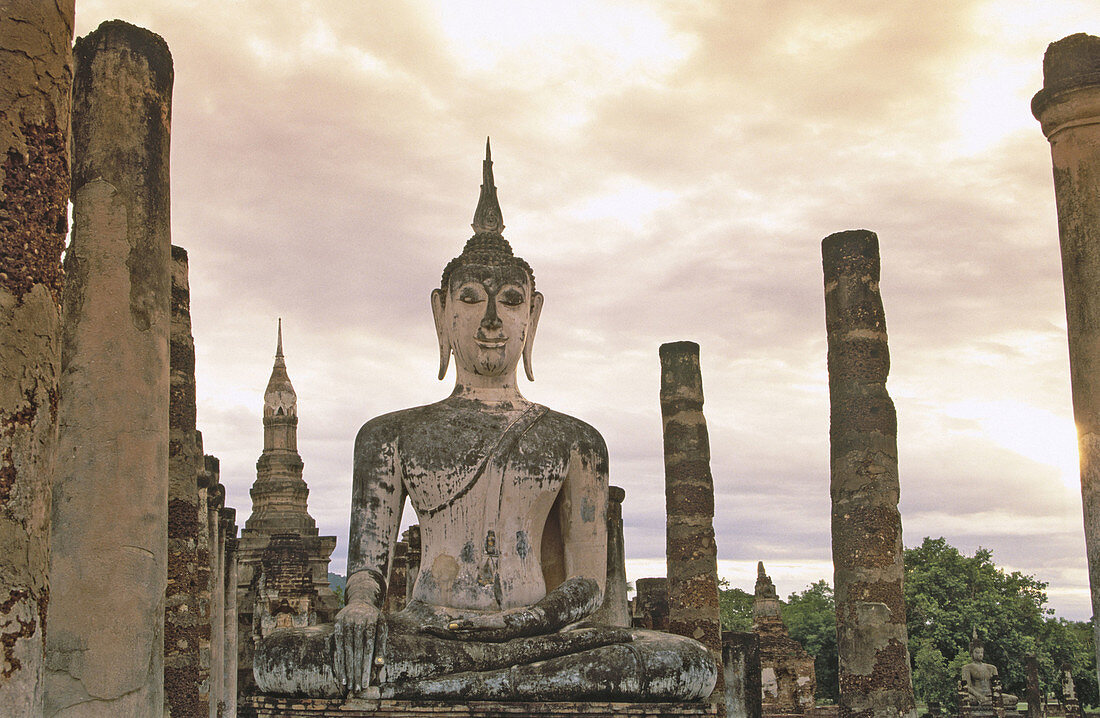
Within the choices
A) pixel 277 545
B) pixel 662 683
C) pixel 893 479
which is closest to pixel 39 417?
pixel 662 683

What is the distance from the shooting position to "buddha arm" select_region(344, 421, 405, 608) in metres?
6.90

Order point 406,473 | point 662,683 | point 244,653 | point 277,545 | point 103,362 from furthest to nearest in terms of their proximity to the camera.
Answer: point 244,653 < point 277,545 < point 103,362 < point 406,473 < point 662,683

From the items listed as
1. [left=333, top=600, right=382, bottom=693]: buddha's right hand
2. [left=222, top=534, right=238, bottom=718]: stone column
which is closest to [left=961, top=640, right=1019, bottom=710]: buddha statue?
[left=222, top=534, right=238, bottom=718]: stone column

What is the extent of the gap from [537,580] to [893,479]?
695cm

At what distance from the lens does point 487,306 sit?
7293 mm

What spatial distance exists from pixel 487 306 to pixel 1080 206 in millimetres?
5214

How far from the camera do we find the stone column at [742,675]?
15.8 meters

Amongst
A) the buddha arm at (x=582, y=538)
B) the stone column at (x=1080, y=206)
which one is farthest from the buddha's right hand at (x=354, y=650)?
the stone column at (x=1080, y=206)

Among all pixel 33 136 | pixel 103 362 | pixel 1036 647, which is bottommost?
pixel 1036 647

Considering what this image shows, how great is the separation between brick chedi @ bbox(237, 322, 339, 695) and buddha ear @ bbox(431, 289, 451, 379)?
4.95m

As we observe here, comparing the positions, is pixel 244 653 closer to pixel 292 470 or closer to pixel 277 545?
pixel 277 545

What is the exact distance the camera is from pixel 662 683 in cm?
604

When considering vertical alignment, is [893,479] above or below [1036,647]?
above

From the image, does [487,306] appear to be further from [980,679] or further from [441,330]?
[980,679]
